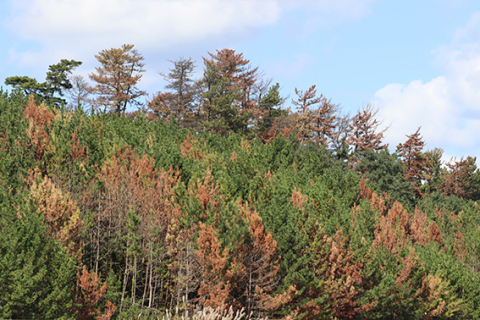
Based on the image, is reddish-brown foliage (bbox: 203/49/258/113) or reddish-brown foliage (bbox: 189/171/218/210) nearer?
reddish-brown foliage (bbox: 189/171/218/210)

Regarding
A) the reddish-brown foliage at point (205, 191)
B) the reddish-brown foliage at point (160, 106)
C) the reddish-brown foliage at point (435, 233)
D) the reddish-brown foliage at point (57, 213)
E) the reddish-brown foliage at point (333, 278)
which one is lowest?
the reddish-brown foliage at point (333, 278)

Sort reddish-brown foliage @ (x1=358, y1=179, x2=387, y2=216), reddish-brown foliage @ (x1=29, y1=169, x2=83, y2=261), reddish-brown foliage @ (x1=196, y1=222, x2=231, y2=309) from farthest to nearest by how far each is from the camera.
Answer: reddish-brown foliage @ (x1=358, y1=179, x2=387, y2=216), reddish-brown foliage @ (x1=196, y1=222, x2=231, y2=309), reddish-brown foliage @ (x1=29, y1=169, x2=83, y2=261)

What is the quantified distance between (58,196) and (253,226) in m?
6.73

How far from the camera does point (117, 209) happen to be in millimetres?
16250

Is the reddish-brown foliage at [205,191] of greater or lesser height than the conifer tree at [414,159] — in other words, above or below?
below

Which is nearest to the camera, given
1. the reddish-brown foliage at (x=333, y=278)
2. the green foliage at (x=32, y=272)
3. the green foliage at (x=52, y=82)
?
the green foliage at (x=32, y=272)

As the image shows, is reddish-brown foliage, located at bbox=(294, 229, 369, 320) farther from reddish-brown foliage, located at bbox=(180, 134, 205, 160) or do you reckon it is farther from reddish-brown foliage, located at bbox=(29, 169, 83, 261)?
reddish-brown foliage, located at bbox=(29, 169, 83, 261)

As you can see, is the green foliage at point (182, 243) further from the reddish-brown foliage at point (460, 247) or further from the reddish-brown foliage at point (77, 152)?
the reddish-brown foliage at point (460, 247)

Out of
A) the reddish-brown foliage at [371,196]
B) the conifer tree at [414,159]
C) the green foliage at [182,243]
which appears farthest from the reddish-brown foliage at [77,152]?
the conifer tree at [414,159]

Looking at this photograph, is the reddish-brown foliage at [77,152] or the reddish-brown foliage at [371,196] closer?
the reddish-brown foliage at [77,152]

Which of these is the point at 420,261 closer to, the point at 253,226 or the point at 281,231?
the point at 281,231

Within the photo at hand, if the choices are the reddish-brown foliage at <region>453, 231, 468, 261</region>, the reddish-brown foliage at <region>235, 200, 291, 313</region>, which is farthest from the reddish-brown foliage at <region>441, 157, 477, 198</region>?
the reddish-brown foliage at <region>235, 200, 291, 313</region>

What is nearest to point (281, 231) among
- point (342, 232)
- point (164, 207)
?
point (342, 232)

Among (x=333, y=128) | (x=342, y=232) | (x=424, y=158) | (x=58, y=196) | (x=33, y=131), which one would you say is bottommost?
(x=342, y=232)
